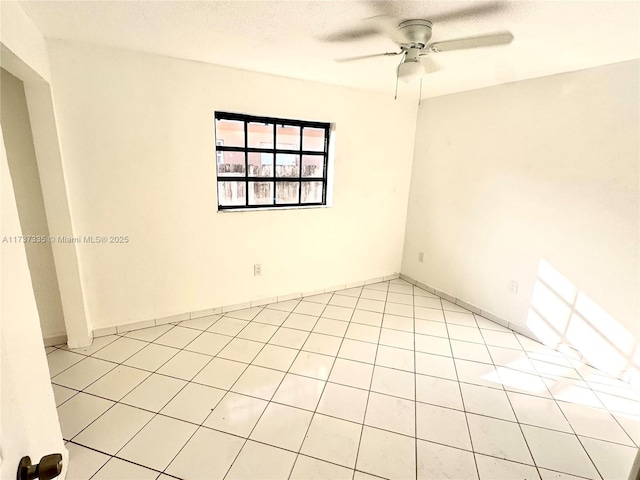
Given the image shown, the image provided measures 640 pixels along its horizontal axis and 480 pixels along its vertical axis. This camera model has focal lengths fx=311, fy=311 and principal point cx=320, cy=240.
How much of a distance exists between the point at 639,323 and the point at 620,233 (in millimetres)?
629

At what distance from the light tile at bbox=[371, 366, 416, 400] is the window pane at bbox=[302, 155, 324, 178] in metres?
2.03

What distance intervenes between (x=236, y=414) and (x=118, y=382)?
88cm

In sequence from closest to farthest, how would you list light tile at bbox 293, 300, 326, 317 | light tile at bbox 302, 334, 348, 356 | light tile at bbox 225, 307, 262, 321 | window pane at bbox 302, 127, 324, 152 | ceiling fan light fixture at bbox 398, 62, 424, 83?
ceiling fan light fixture at bbox 398, 62, 424, 83 → light tile at bbox 302, 334, 348, 356 → light tile at bbox 225, 307, 262, 321 → light tile at bbox 293, 300, 326, 317 → window pane at bbox 302, 127, 324, 152

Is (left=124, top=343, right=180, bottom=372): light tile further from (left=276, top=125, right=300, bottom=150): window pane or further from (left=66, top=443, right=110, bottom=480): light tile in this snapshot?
(left=276, top=125, right=300, bottom=150): window pane

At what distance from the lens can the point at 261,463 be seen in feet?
5.10

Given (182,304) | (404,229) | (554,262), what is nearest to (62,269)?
(182,304)

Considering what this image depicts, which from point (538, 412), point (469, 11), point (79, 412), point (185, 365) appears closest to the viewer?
point (469, 11)

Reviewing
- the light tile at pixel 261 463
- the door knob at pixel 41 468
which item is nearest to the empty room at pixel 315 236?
the light tile at pixel 261 463

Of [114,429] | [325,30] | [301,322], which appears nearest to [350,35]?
[325,30]

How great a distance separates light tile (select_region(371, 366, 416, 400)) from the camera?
206 centimetres

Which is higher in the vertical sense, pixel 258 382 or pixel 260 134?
pixel 260 134

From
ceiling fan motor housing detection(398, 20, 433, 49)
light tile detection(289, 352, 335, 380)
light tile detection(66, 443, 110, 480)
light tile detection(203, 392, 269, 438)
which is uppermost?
ceiling fan motor housing detection(398, 20, 433, 49)

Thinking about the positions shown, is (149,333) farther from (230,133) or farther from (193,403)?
(230,133)

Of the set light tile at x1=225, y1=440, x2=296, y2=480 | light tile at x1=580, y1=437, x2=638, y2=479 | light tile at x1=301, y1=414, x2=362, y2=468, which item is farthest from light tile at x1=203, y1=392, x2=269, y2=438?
light tile at x1=580, y1=437, x2=638, y2=479
